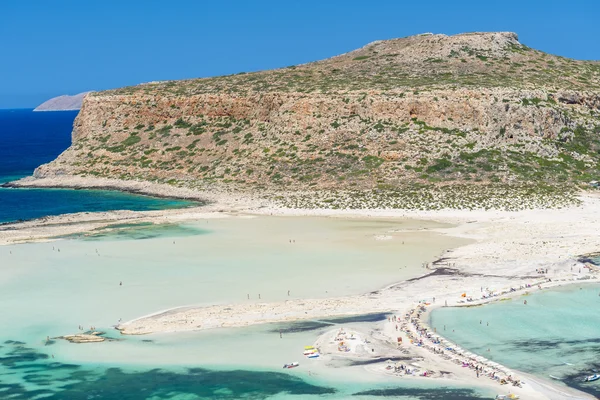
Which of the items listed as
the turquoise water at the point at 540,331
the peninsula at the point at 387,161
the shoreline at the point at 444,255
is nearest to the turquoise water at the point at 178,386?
the shoreline at the point at 444,255

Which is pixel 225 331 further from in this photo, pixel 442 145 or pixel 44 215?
pixel 442 145

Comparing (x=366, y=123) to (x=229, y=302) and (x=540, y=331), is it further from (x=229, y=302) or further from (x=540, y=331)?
(x=540, y=331)

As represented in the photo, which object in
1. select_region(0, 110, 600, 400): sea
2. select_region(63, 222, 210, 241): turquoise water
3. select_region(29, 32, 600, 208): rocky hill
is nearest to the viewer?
select_region(0, 110, 600, 400): sea

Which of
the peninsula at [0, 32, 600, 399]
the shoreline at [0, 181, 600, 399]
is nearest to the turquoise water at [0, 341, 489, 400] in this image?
the shoreline at [0, 181, 600, 399]

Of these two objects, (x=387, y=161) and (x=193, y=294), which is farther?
(x=387, y=161)

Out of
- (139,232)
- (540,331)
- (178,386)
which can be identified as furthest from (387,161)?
(178,386)

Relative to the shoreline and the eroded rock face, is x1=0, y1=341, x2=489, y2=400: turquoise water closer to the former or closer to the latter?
the shoreline
